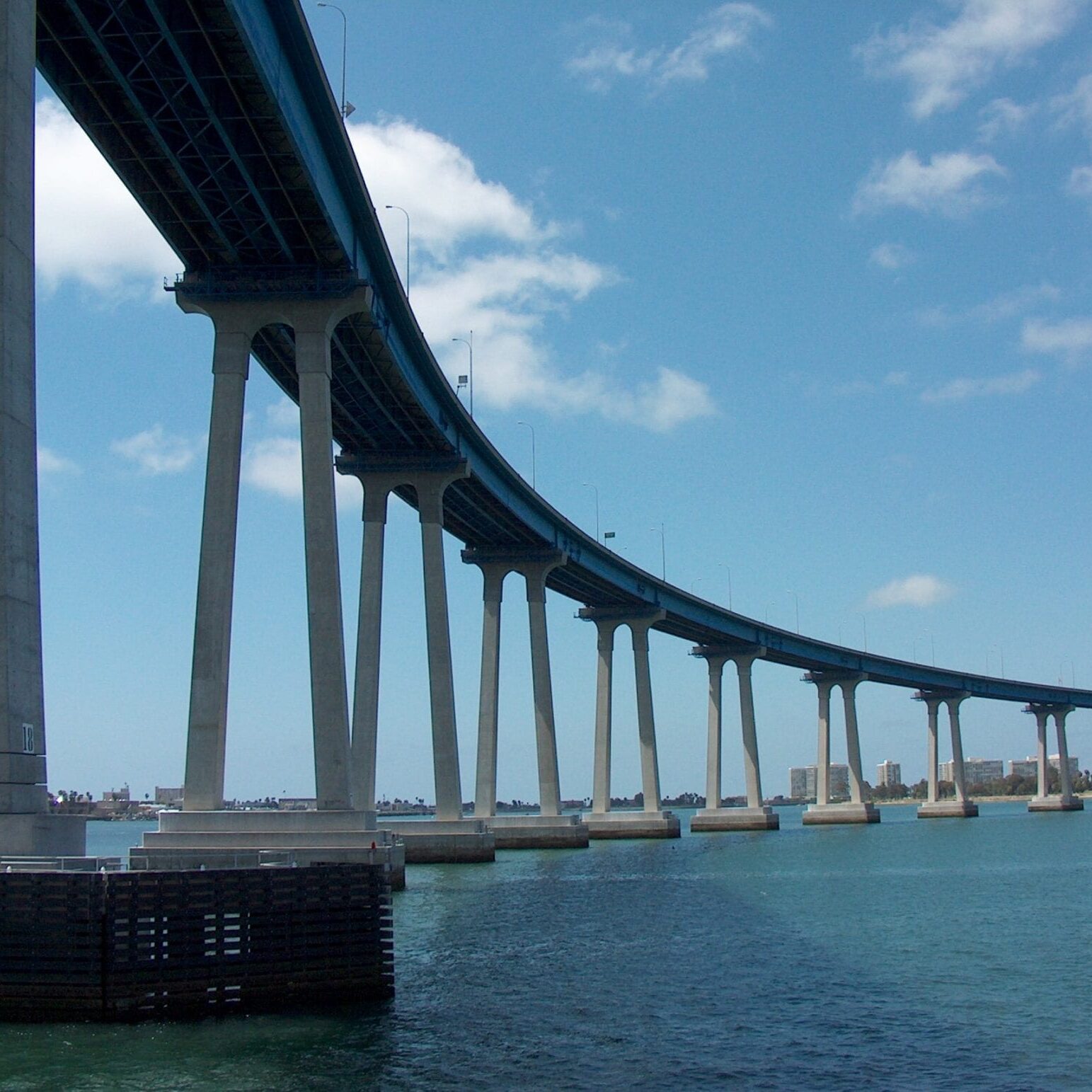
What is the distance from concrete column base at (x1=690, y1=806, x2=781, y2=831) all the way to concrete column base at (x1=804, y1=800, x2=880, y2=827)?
1981 centimetres

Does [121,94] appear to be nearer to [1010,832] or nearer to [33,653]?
[33,653]

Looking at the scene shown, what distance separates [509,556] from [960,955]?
64273 mm

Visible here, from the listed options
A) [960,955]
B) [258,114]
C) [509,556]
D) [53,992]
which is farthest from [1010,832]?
[53,992]

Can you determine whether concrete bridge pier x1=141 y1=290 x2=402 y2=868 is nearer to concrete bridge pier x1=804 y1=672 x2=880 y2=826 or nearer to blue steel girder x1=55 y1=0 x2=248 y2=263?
blue steel girder x1=55 y1=0 x2=248 y2=263

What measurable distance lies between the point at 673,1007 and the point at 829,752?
136 m

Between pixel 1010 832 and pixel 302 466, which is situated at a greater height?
pixel 302 466

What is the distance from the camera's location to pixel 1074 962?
35250mm

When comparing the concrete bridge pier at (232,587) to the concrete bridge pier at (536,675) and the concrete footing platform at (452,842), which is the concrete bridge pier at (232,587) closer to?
the concrete footing platform at (452,842)

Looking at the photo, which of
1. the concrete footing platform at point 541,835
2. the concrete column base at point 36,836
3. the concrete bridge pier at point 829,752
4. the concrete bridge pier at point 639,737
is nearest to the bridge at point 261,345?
the concrete column base at point 36,836

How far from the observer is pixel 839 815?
524 ft

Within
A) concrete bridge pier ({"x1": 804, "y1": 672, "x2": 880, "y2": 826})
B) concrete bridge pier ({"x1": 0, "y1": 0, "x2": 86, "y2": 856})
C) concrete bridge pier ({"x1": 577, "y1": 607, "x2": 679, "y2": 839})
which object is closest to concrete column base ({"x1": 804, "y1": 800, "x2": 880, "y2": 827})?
concrete bridge pier ({"x1": 804, "y1": 672, "x2": 880, "y2": 826})

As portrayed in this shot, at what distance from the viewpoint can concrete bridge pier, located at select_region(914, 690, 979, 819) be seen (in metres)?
184

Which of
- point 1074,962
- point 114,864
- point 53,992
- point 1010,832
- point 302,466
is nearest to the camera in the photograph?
point 53,992

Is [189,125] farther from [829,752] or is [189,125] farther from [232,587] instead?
[829,752]
